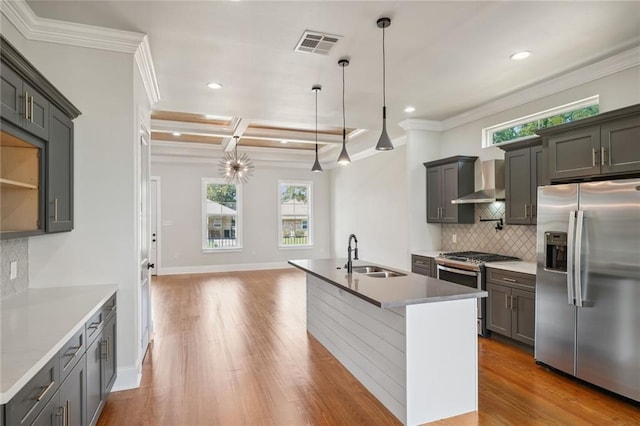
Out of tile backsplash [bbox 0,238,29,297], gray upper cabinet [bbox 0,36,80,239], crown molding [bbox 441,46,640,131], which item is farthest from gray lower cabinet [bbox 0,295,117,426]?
crown molding [bbox 441,46,640,131]

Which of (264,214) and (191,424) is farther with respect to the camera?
(264,214)

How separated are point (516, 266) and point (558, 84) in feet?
6.86

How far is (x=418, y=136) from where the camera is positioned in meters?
5.76

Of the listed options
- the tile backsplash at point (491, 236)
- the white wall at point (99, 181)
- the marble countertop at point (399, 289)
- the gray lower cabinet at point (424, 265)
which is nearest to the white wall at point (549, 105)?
the tile backsplash at point (491, 236)

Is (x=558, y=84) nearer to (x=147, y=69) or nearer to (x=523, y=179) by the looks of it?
(x=523, y=179)

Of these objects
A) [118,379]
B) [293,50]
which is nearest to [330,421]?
[118,379]

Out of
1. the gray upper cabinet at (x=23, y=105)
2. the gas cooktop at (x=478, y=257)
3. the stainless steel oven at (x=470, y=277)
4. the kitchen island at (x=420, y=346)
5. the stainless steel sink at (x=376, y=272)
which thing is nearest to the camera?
the gray upper cabinet at (x=23, y=105)

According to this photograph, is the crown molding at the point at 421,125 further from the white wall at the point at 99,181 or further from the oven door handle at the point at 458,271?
the white wall at the point at 99,181

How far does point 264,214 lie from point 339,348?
21.2 feet

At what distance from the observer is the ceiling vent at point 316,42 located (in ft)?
9.83

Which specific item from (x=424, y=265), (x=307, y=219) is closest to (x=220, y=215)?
(x=307, y=219)

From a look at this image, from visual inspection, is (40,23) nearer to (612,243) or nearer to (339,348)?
(339,348)

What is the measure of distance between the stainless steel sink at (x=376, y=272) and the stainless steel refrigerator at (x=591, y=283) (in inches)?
54.2

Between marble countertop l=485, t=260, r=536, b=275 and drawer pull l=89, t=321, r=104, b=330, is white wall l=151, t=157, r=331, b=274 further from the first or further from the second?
drawer pull l=89, t=321, r=104, b=330
